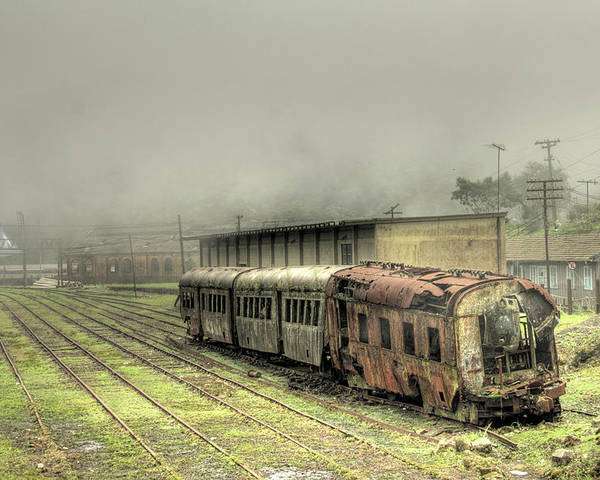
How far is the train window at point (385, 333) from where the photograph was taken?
608 inches

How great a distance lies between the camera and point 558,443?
11.8 metres

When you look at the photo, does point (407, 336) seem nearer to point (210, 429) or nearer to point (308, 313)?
point (210, 429)

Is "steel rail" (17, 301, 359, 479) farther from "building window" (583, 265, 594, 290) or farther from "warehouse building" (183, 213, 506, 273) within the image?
"building window" (583, 265, 594, 290)

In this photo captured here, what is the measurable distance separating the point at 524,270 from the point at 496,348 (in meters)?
32.6

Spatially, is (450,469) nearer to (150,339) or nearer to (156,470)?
(156,470)

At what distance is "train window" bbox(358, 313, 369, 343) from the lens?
53.9 feet

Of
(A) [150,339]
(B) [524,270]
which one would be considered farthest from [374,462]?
(B) [524,270]

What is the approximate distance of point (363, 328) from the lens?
16.7 meters

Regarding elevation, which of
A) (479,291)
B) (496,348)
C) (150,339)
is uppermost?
(479,291)

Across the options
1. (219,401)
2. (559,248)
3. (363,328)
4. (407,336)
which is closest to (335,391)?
(363,328)

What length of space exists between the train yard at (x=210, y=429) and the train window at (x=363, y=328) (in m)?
1.49

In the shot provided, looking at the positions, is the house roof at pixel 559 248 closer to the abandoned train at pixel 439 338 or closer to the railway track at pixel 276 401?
the railway track at pixel 276 401

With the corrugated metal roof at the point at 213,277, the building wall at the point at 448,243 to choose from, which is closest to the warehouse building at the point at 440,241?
the building wall at the point at 448,243

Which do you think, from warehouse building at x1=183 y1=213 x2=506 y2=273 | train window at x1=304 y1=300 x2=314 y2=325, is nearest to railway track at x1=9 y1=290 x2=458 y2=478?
train window at x1=304 y1=300 x2=314 y2=325
